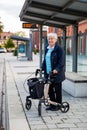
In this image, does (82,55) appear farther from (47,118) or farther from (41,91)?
(47,118)

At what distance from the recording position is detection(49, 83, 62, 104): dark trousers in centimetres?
881

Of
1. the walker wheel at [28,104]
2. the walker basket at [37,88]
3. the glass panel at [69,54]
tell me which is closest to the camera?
the walker basket at [37,88]

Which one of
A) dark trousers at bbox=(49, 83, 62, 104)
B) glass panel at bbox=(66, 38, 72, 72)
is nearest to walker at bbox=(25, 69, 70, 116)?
dark trousers at bbox=(49, 83, 62, 104)

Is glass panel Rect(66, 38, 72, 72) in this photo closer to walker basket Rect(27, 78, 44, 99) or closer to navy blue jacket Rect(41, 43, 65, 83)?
navy blue jacket Rect(41, 43, 65, 83)

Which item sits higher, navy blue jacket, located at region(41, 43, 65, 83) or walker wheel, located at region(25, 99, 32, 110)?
navy blue jacket, located at region(41, 43, 65, 83)

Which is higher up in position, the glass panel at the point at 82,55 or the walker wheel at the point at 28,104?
the glass panel at the point at 82,55

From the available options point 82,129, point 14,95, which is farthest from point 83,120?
point 14,95

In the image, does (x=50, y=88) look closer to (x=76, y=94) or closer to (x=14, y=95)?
(x=76, y=94)

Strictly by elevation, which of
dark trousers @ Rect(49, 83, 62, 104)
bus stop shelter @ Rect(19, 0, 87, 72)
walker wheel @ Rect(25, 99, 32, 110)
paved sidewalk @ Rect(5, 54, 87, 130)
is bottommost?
paved sidewalk @ Rect(5, 54, 87, 130)

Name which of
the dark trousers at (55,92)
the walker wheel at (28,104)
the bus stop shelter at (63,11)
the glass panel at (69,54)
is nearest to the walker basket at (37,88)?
the dark trousers at (55,92)

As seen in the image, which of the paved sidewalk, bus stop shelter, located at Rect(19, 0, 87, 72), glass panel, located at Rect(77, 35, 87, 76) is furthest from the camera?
glass panel, located at Rect(77, 35, 87, 76)

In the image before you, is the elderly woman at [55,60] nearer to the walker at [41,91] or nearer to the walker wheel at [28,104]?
the walker at [41,91]

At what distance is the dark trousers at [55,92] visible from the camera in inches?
347

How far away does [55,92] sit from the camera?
351 inches
